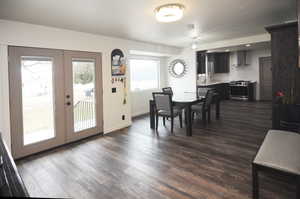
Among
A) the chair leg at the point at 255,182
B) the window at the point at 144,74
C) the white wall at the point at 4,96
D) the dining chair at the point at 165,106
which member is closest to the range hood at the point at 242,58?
the window at the point at 144,74

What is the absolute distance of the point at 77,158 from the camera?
302 cm

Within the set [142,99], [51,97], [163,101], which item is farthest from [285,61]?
[142,99]

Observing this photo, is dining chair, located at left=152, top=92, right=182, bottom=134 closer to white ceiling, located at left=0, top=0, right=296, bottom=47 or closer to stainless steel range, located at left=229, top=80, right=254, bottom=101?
white ceiling, located at left=0, top=0, right=296, bottom=47

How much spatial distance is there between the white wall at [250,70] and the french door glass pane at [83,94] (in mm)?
7213

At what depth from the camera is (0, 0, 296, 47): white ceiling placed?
2494 millimetres

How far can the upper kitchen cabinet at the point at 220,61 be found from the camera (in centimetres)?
863

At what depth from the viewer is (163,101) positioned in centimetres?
418

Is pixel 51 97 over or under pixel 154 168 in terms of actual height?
over

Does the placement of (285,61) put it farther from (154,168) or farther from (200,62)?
(200,62)

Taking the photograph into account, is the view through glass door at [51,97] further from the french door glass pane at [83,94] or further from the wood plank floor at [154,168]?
the wood plank floor at [154,168]

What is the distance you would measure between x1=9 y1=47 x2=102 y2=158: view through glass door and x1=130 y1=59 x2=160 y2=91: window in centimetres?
208

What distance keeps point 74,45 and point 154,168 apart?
2.88 m

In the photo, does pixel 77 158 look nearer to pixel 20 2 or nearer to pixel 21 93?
pixel 21 93

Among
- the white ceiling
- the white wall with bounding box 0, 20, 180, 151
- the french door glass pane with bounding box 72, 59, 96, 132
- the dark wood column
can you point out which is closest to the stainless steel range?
the white ceiling
